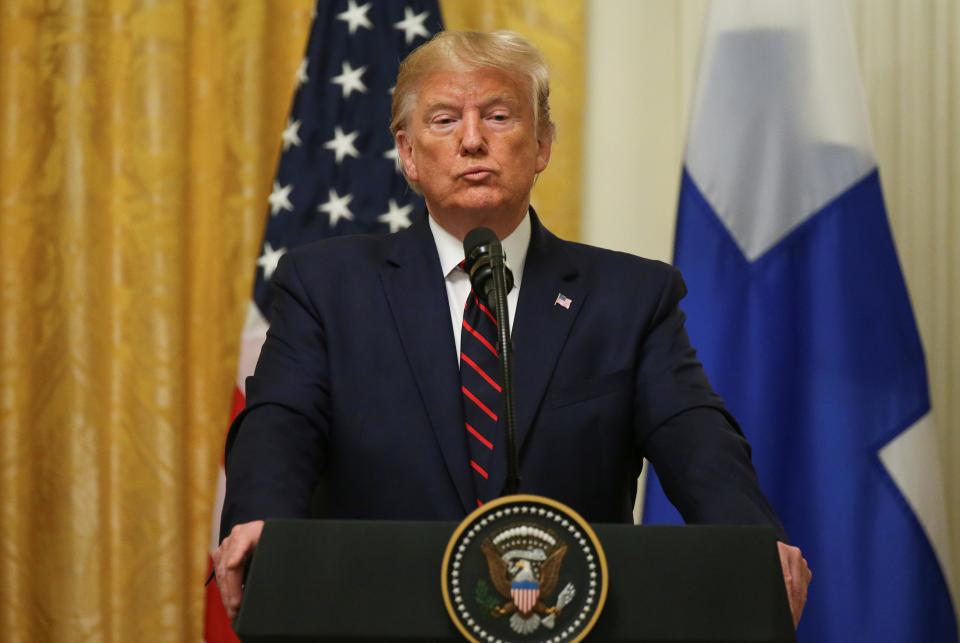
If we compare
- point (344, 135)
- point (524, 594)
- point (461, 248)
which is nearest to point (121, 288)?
point (344, 135)

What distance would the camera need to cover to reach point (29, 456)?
381 centimetres

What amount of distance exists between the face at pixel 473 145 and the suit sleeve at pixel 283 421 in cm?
32

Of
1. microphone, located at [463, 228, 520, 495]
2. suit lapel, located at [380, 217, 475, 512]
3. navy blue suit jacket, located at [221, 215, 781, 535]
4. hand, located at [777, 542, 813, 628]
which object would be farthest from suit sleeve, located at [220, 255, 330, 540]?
hand, located at [777, 542, 813, 628]

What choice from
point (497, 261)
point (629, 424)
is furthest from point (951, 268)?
point (497, 261)

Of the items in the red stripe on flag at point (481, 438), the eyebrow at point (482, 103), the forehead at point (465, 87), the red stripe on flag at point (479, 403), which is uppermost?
the forehead at point (465, 87)

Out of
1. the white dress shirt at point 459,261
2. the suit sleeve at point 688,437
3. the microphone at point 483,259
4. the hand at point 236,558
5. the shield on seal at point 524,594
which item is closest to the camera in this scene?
the shield on seal at point 524,594

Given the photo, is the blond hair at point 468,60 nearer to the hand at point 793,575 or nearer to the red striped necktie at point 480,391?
the red striped necktie at point 480,391

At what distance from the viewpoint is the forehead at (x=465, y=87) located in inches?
86.7

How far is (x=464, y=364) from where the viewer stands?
208 cm

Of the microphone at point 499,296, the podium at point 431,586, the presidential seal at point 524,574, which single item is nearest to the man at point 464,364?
the microphone at point 499,296

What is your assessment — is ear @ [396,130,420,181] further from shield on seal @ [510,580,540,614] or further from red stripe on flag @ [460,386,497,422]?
shield on seal @ [510,580,540,614]

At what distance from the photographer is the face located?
2180 millimetres

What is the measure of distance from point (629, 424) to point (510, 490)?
0.55 m

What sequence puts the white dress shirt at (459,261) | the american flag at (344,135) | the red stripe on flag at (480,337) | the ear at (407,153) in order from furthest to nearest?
the american flag at (344,135) → the ear at (407,153) → the white dress shirt at (459,261) → the red stripe on flag at (480,337)
